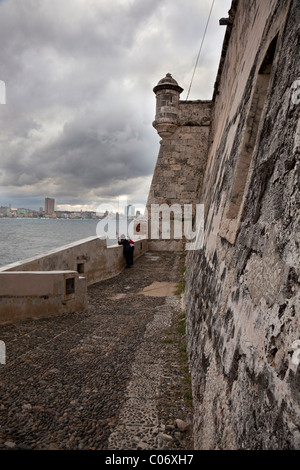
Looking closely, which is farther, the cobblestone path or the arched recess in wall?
the arched recess in wall

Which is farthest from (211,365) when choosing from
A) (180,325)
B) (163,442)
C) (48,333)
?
(48,333)

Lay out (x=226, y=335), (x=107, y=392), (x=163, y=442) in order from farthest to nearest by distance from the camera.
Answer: (x=107, y=392) → (x=163, y=442) → (x=226, y=335)

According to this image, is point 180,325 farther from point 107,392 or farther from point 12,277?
point 12,277

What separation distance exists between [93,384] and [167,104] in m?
12.1

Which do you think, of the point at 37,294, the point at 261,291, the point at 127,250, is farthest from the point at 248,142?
the point at 127,250

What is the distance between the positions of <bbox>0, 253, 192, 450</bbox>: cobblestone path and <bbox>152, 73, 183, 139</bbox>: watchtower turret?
382 inches

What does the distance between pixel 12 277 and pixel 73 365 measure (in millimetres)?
2025

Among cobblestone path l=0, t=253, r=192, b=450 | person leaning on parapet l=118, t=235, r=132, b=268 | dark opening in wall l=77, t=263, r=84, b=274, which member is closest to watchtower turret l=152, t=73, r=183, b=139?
person leaning on parapet l=118, t=235, r=132, b=268

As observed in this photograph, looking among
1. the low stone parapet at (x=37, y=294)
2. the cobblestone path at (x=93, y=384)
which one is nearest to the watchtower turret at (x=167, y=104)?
the low stone parapet at (x=37, y=294)

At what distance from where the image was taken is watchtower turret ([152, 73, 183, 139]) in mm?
12664

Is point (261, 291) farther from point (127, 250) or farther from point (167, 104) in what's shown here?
point (167, 104)

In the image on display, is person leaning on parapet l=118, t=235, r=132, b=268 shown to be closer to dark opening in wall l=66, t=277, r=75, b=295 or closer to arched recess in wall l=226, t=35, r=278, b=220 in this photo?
dark opening in wall l=66, t=277, r=75, b=295

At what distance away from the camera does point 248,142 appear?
9.16 ft

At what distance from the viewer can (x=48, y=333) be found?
4332 mm
